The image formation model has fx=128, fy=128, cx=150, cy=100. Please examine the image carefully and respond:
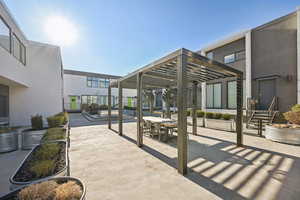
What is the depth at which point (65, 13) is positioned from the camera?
566 cm

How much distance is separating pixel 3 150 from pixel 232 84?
14.1m

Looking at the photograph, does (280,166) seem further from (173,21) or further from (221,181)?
(173,21)

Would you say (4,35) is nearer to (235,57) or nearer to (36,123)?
(36,123)

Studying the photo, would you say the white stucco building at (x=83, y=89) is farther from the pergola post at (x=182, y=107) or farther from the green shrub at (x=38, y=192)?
the green shrub at (x=38, y=192)

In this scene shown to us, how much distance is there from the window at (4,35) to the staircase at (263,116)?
45.1ft

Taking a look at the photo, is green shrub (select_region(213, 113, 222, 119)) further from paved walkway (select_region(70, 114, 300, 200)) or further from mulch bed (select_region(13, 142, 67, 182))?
mulch bed (select_region(13, 142, 67, 182))

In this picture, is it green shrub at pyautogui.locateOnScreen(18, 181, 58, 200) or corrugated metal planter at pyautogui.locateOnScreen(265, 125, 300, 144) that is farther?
corrugated metal planter at pyautogui.locateOnScreen(265, 125, 300, 144)

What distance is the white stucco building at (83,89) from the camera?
20.6 metres

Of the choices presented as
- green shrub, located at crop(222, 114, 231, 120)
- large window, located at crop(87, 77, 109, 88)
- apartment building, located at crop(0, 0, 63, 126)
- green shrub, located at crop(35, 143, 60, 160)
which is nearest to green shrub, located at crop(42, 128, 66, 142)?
green shrub, located at crop(35, 143, 60, 160)

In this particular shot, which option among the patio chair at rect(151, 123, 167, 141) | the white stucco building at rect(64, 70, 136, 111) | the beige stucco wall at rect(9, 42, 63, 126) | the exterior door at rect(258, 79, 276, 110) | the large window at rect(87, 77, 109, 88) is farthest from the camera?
the large window at rect(87, 77, 109, 88)

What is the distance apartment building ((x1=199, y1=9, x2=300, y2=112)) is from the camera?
7993 millimetres

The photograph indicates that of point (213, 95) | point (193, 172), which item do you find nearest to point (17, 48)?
point (193, 172)

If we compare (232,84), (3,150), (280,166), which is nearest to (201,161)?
(280,166)

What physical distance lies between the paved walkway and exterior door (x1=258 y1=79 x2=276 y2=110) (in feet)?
16.8
